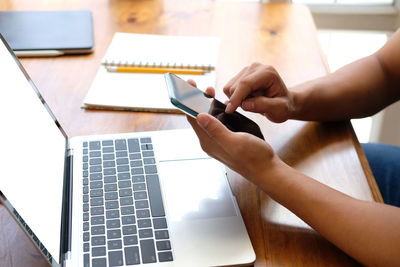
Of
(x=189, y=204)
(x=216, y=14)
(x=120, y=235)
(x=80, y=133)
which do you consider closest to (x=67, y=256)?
(x=120, y=235)

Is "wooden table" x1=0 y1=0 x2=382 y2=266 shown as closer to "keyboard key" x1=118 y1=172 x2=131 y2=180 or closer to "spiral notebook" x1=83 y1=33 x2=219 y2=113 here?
"spiral notebook" x1=83 y1=33 x2=219 y2=113

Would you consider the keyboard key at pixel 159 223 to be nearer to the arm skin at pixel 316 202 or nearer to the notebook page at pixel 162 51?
the arm skin at pixel 316 202

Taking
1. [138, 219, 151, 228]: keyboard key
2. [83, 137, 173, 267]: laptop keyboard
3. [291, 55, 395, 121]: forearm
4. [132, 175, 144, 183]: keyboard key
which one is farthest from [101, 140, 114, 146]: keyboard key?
[291, 55, 395, 121]: forearm

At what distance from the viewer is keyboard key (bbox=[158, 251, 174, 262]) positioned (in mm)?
609

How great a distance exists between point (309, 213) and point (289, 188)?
4 centimetres

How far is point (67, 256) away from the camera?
0.61 metres

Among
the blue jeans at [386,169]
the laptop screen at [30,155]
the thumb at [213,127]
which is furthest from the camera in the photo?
the blue jeans at [386,169]

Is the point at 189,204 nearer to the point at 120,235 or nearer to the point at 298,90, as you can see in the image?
the point at 120,235

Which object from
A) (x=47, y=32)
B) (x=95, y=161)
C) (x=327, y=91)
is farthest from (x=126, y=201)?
(x=47, y=32)

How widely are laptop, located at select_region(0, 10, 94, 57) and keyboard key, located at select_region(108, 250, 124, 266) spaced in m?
0.61

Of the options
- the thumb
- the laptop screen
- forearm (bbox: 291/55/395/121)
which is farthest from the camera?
forearm (bbox: 291/55/395/121)

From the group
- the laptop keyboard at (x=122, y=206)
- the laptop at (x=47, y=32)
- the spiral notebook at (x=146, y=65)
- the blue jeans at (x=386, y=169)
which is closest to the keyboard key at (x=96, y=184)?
the laptop keyboard at (x=122, y=206)

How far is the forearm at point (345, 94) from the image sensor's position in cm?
88

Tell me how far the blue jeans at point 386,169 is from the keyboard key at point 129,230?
1.93 ft
